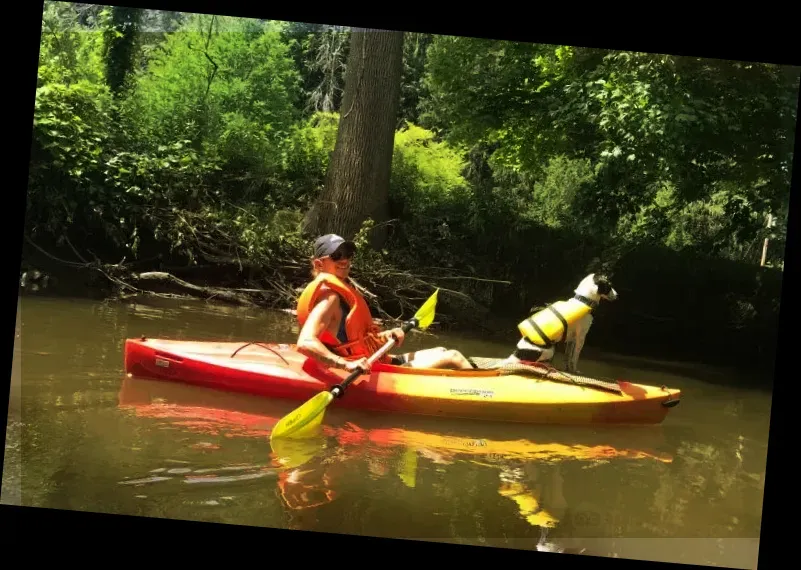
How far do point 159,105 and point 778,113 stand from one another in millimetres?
3076

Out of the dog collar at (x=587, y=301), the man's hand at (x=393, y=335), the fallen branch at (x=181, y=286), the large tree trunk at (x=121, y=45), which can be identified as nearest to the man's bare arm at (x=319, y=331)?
the man's hand at (x=393, y=335)

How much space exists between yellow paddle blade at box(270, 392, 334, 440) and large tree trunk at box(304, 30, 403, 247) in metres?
1.52

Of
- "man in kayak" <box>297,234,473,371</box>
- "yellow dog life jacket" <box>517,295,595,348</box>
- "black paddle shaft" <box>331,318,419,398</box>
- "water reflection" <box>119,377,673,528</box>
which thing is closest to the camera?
"water reflection" <box>119,377,673,528</box>

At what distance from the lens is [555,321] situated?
3410mm

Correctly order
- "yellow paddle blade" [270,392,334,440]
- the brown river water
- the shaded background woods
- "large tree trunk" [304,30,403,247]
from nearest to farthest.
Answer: the brown river water
"yellow paddle blade" [270,392,334,440]
the shaded background woods
"large tree trunk" [304,30,403,247]

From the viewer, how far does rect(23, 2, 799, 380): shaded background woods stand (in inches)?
149

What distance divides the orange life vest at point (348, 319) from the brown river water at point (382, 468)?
0.26 m

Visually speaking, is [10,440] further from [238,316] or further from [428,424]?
[238,316]

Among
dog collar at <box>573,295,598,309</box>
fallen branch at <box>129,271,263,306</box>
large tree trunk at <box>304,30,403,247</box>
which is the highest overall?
large tree trunk at <box>304,30,403,247</box>

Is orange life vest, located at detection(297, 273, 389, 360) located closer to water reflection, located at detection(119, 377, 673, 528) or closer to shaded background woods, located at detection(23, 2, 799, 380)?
water reflection, located at detection(119, 377, 673, 528)

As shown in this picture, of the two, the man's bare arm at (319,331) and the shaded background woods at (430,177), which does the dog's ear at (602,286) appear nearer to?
the shaded background woods at (430,177)

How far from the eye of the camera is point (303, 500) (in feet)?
7.96

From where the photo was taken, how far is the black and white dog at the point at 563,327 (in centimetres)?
340

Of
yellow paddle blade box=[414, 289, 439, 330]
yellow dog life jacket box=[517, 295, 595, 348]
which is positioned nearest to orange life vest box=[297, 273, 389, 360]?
yellow paddle blade box=[414, 289, 439, 330]
